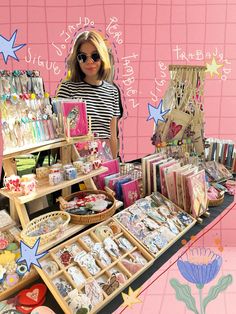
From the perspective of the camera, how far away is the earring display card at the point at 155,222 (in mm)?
1804

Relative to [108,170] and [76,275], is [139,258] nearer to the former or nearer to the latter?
[76,275]

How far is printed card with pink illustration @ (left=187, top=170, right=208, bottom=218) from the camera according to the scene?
2.05 metres

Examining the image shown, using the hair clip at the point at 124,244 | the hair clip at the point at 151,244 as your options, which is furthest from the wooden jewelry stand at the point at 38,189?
Answer: the hair clip at the point at 151,244

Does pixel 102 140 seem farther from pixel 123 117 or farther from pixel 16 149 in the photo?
pixel 16 149

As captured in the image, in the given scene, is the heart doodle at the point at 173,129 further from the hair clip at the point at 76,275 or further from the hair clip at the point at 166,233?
the hair clip at the point at 76,275

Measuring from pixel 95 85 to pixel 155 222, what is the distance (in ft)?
3.84

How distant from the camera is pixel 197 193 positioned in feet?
6.90

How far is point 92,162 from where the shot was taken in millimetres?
1921

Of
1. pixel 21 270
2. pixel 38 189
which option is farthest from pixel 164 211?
pixel 21 270

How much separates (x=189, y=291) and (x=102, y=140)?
1.27 metres

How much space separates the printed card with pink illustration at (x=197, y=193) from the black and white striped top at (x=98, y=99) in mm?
861

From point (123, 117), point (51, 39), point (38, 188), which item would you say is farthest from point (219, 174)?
point (51, 39)

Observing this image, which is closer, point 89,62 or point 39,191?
point 39,191

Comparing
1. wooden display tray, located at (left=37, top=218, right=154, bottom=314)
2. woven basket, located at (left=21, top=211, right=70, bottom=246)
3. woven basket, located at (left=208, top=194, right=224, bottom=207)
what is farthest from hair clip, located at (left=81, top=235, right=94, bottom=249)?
woven basket, located at (left=208, top=194, right=224, bottom=207)
